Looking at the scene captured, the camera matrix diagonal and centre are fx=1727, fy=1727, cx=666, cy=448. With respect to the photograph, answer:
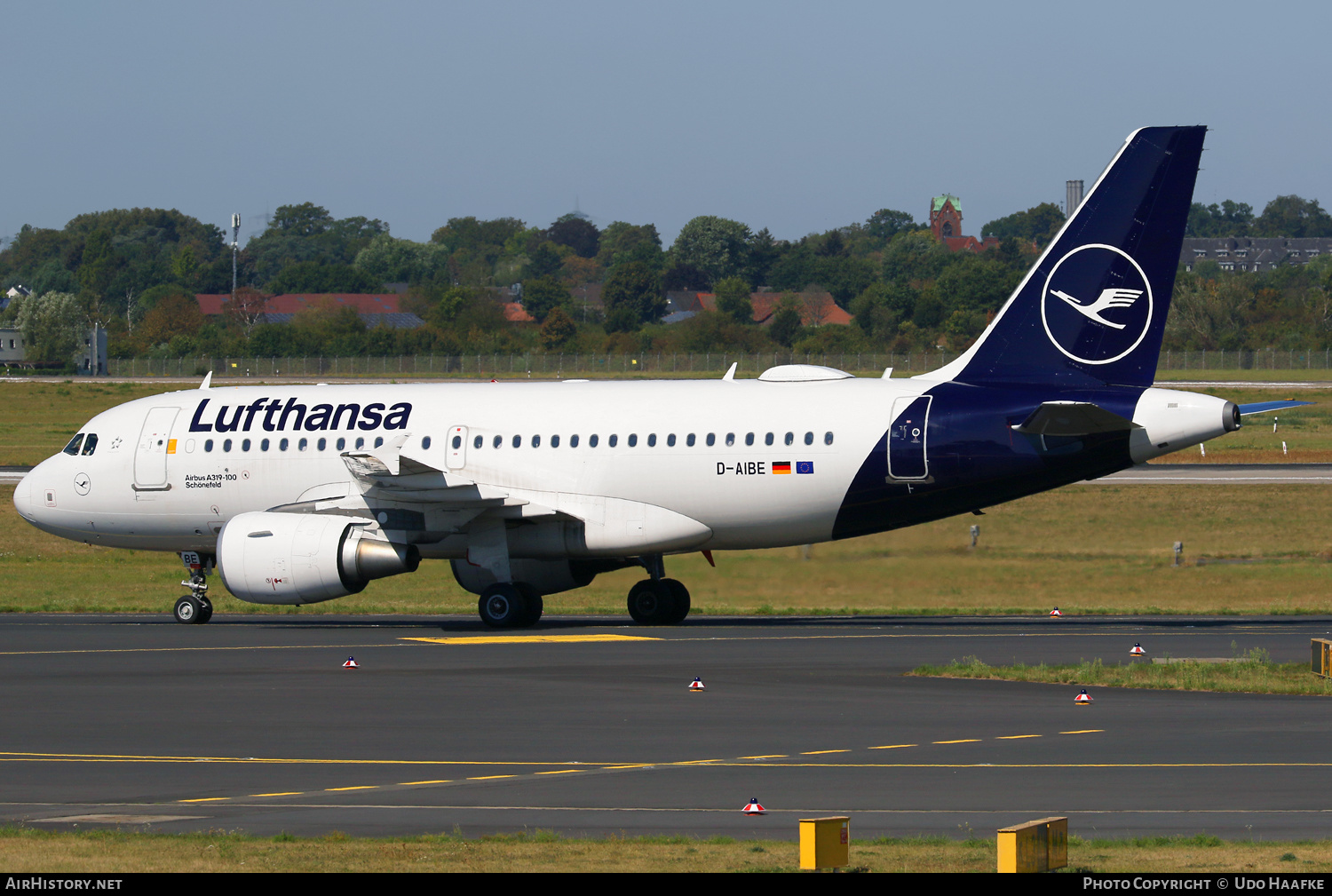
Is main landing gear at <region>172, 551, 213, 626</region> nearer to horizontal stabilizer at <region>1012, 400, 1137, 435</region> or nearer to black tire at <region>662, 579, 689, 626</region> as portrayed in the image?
black tire at <region>662, 579, 689, 626</region>

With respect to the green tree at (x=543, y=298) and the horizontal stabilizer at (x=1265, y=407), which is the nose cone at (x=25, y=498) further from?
the green tree at (x=543, y=298)

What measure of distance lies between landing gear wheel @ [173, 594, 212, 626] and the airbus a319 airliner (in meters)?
0.05

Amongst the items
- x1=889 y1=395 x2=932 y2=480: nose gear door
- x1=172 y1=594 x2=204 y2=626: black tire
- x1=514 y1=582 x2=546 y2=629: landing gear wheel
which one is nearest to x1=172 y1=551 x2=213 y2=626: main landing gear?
x1=172 y1=594 x2=204 y2=626: black tire

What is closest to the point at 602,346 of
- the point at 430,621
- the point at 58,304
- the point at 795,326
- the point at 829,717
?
the point at 795,326

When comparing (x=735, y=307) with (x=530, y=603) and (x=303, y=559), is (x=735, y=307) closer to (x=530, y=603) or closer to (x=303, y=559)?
(x=530, y=603)

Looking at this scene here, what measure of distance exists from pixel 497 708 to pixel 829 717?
14.0 ft

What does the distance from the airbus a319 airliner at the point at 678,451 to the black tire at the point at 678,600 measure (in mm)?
39

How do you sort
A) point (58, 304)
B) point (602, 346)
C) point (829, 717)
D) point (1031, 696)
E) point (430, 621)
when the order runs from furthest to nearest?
point (58, 304) < point (602, 346) < point (430, 621) < point (1031, 696) < point (829, 717)

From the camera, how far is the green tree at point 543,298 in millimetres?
179375

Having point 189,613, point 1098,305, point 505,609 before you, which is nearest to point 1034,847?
point 1098,305

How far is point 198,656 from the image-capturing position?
28.3 metres

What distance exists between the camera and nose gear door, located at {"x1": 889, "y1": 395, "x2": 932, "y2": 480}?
30969 mm

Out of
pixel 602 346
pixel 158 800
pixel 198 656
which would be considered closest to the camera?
pixel 158 800

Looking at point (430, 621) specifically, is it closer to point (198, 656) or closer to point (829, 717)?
point (198, 656)
